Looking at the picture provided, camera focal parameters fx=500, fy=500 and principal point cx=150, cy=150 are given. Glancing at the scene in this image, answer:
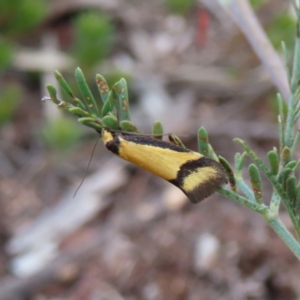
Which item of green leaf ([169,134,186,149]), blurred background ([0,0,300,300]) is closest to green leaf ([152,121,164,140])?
green leaf ([169,134,186,149])

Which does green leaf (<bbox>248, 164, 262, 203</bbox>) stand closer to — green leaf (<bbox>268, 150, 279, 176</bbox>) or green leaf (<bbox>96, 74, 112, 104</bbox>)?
green leaf (<bbox>268, 150, 279, 176</bbox>)

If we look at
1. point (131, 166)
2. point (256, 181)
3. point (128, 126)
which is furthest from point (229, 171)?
point (131, 166)

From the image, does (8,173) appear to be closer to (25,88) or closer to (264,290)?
(25,88)

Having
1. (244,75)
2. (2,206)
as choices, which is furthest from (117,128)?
(244,75)

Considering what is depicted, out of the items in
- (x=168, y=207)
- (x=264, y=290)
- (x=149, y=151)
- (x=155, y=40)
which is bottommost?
(x=264, y=290)

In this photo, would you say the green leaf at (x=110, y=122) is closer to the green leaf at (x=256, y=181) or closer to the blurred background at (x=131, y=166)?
the green leaf at (x=256, y=181)

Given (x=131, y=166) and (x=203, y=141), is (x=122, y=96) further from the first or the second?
(x=131, y=166)

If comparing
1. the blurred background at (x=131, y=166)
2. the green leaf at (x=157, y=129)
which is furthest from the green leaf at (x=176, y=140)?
the blurred background at (x=131, y=166)

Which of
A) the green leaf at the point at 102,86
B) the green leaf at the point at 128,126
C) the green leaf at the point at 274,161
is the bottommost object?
the green leaf at the point at 274,161
